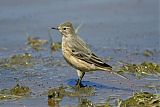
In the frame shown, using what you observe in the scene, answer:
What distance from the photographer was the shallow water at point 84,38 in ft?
38.5

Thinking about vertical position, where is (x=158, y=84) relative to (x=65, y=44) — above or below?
below

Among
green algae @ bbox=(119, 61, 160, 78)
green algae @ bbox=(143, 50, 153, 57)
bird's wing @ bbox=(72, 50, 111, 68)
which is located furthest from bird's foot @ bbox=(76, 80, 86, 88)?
green algae @ bbox=(143, 50, 153, 57)

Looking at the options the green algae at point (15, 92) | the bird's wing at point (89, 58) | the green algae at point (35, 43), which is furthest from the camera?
the green algae at point (35, 43)

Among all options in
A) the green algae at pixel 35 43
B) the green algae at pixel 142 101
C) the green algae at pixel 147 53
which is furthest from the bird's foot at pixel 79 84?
the green algae at pixel 35 43

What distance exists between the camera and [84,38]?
49.9 feet

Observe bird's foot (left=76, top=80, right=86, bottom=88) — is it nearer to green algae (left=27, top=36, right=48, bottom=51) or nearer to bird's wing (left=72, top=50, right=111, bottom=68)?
bird's wing (left=72, top=50, right=111, bottom=68)

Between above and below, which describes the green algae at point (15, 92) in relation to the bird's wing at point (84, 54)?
below

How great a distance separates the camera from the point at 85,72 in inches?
484

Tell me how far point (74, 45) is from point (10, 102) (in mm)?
1882

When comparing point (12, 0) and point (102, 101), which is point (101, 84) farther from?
point (12, 0)

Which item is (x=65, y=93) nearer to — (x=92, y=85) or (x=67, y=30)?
(x=92, y=85)

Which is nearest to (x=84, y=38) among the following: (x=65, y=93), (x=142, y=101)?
(x=65, y=93)

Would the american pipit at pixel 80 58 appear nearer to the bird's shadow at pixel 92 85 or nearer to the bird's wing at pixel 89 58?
the bird's wing at pixel 89 58

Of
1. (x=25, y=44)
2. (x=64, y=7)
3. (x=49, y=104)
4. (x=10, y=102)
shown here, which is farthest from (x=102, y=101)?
(x=64, y=7)
